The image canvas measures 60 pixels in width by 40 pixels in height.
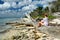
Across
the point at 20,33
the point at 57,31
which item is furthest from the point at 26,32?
the point at 57,31

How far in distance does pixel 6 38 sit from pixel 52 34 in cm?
227

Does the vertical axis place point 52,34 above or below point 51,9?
above

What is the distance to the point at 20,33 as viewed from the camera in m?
10.4

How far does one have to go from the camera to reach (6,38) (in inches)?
426

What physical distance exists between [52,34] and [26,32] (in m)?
1.47

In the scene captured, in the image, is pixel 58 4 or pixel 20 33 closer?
pixel 20 33

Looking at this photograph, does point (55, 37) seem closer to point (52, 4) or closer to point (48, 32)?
point (48, 32)

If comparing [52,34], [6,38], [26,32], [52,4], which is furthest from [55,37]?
[52,4]

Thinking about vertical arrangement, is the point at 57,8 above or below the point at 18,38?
below

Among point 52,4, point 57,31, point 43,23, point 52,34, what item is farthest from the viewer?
point 52,4

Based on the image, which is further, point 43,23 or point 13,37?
point 43,23

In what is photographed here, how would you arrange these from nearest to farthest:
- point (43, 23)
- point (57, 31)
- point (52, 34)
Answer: point (52, 34) < point (57, 31) < point (43, 23)

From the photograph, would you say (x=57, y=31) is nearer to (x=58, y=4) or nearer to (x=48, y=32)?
(x=48, y=32)

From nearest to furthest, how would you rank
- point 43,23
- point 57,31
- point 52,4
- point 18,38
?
1. point 18,38
2. point 57,31
3. point 43,23
4. point 52,4
